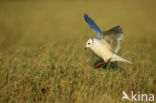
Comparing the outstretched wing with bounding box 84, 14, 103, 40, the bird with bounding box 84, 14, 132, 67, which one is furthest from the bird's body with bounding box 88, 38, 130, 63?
the outstretched wing with bounding box 84, 14, 103, 40

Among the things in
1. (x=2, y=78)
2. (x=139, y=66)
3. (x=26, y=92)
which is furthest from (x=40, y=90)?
(x=139, y=66)

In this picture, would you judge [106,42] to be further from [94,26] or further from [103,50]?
[94,26]

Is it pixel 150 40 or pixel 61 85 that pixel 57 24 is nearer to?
pixel 150 40

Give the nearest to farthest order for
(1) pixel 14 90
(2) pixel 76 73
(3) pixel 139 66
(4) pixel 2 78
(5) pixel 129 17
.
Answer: (1) pixel 14 90, (4) pixel 2 78, (2) pixel 76 73, (3) pixel 139 66, (5) pixel 129 17

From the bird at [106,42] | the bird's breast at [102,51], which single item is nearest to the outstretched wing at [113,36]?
the bird at [106,42]

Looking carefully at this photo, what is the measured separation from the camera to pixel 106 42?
3803 millimetres

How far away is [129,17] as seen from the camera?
507 inches

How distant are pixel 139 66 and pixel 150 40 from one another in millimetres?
3785

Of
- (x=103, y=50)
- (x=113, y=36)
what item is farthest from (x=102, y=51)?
(x=113, y=36)

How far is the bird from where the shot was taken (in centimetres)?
357

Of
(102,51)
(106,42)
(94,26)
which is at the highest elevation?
(94,26)

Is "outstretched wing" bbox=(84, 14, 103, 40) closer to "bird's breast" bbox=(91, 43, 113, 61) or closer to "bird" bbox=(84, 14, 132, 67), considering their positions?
"bird" bbox=(84, 14, 132, 67)

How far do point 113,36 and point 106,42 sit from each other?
0.16m

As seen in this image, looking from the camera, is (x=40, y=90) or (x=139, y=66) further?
(x=139, y=66)
